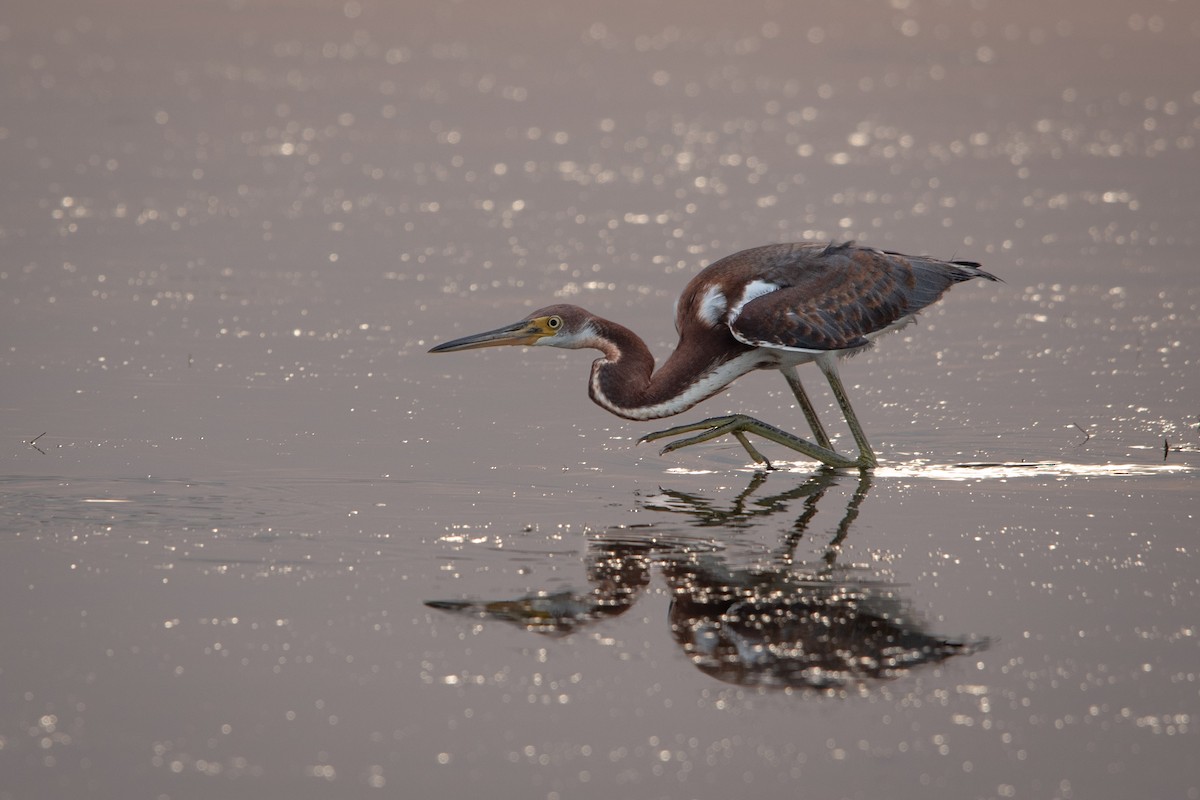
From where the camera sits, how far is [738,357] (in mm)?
9289

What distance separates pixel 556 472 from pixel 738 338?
45.2 inches

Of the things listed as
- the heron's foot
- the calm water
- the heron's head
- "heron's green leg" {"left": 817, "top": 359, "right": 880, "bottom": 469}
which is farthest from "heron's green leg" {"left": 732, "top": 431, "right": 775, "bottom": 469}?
the heron's head

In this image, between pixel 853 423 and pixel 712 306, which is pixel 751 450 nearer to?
pixel 853 423

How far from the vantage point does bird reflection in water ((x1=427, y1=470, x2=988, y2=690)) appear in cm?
620

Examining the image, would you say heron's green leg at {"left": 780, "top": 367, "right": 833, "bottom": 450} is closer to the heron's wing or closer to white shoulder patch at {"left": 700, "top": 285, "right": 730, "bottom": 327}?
the heron's wing

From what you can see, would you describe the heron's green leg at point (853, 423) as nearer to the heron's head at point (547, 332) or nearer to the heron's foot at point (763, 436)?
the heron's foot at point (763, 436)

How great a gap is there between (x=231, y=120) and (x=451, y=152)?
2.79m

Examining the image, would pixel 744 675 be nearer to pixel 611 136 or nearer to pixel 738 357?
pixel 738 357

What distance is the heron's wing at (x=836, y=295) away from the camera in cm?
916

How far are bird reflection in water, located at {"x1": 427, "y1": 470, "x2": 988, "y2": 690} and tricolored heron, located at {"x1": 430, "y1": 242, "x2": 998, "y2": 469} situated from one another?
135 centimetres

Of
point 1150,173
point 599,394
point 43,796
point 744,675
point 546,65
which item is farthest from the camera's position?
point 546,65

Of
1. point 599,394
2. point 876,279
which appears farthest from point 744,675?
point 876,279

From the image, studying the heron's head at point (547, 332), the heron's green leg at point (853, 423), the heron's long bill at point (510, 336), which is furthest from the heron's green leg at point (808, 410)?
the heron's long bill at point (510, 336)

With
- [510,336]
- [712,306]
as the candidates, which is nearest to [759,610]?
[712,306]
